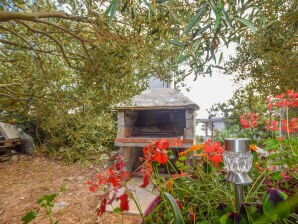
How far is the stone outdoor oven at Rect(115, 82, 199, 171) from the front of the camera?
4.06 meters

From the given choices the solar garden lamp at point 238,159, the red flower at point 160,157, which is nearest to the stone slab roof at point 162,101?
the red flower at point 160,157

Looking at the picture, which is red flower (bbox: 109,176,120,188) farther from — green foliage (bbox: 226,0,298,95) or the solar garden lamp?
green foliage (bbox: 226,0,298,95)

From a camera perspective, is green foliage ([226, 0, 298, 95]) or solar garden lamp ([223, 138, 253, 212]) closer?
solar garden lamp ([223, 138, 253, 212])

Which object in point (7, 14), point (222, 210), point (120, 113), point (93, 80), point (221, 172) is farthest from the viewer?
point (120, 113)

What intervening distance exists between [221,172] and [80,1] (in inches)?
67.3

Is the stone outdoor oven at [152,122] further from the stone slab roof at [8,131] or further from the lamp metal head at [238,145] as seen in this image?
the stone slab roof at [8,131]

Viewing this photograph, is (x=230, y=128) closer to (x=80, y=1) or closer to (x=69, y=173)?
(x=69, y=173)

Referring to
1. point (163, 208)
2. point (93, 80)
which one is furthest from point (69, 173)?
point (163, 208)

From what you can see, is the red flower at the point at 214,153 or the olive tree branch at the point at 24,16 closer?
the red flower at the point at 214,153

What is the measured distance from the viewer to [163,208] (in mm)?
804

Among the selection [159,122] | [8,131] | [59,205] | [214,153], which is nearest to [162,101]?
[159,122]

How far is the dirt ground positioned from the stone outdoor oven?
1143mm

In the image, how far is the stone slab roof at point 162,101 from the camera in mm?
4129

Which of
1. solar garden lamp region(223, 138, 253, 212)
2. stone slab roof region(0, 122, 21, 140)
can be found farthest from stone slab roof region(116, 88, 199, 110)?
stone slab roof region(0, 122, 21, 140)
